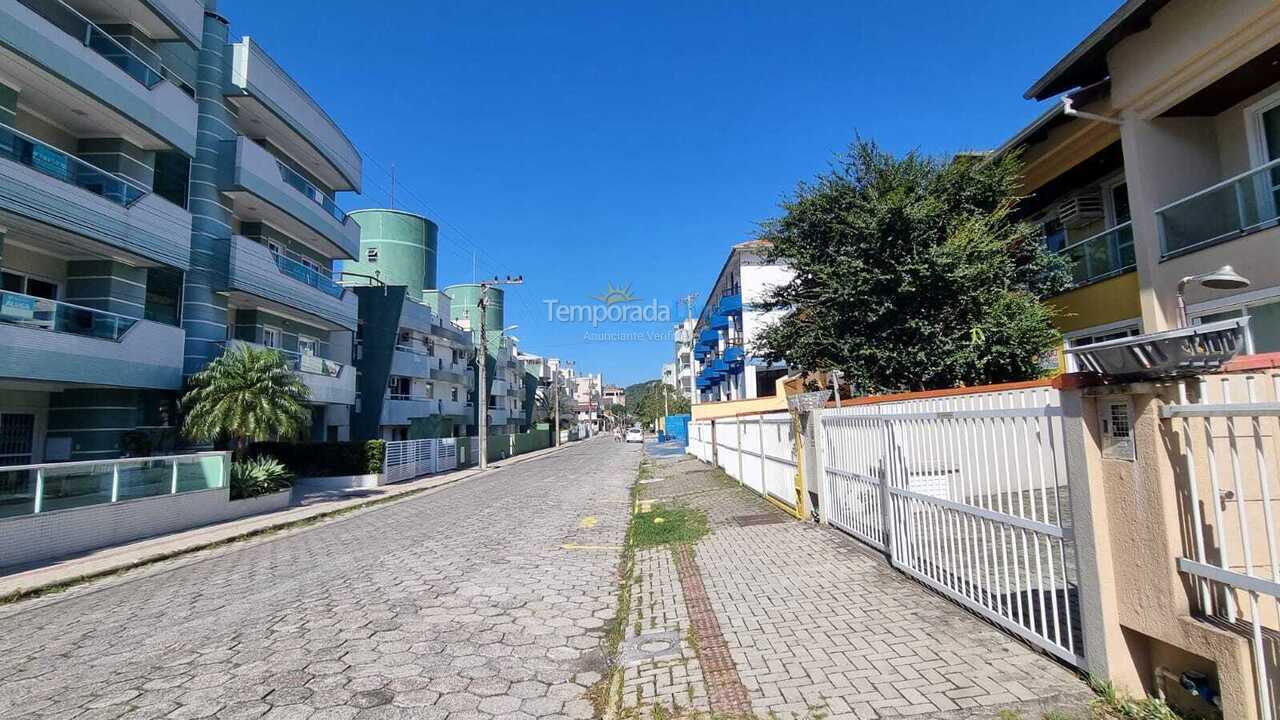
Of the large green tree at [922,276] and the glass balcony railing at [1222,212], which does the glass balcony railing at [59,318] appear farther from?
the glass balcony railing at [1222,212]

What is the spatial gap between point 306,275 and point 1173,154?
24.3 meters

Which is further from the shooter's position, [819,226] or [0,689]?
[819,226]

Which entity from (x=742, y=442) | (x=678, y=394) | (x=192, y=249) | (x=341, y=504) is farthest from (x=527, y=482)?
(x=678, y=394)

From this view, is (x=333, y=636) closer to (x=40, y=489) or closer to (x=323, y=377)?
(x=40, y=489)

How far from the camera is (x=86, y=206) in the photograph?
536 inches

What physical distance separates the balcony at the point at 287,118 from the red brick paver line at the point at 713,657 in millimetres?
20612

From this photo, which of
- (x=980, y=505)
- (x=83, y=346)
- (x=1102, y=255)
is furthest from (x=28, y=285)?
(x=1102, y=255)

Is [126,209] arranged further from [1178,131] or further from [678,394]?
[678,394]

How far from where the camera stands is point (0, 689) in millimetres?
4562

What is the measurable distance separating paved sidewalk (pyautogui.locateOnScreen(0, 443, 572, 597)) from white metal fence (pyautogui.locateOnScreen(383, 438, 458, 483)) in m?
5.16

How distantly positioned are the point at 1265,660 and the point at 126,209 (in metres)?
19.9

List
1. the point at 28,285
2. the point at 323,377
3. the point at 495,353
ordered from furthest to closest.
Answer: the point at 495,353 → the point at 323,377 → the point at 28,285

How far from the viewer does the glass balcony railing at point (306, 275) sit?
20.9 meters

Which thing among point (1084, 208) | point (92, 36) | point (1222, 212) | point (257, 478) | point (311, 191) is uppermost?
point (92, 36)
